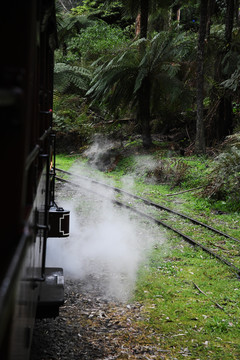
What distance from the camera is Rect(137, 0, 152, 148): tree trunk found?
1480cm

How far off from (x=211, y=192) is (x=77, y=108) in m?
11.1

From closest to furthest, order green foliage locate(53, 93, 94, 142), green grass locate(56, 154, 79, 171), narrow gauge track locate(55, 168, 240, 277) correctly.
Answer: narrow gauge track locate(55, 168, 240, 277) → green grass locate(56, 154, 79, 171) → green foliage locate(53, 93, 94, 142)

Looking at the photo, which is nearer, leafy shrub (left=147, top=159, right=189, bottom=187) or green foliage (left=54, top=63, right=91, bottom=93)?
leafy shrub (left=147, top=159, right=189, bottom=187)

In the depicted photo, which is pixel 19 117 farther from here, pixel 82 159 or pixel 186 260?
pixel 82 159

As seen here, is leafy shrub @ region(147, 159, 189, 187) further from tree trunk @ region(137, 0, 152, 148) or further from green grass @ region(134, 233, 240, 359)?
green grass @ region(134, 233, 240, 359)

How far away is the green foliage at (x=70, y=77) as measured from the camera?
18.0 meters

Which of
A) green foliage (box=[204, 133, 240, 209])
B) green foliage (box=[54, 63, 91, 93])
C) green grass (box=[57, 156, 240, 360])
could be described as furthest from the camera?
green foliage (box=[54, 63, 91, 93])

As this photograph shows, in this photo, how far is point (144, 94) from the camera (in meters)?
15.2

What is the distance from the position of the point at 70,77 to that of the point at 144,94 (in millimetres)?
4849

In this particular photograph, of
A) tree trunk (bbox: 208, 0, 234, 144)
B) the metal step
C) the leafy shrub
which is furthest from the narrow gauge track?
tree trunk (bbox: 208, 0, 234, 144)

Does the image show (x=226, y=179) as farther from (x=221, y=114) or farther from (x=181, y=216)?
(x=221, y=114)

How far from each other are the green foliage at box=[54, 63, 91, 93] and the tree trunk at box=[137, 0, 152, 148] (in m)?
3.88

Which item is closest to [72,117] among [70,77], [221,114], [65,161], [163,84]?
[70,77]

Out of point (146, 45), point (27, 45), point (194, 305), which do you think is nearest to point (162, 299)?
point (194, 305)
